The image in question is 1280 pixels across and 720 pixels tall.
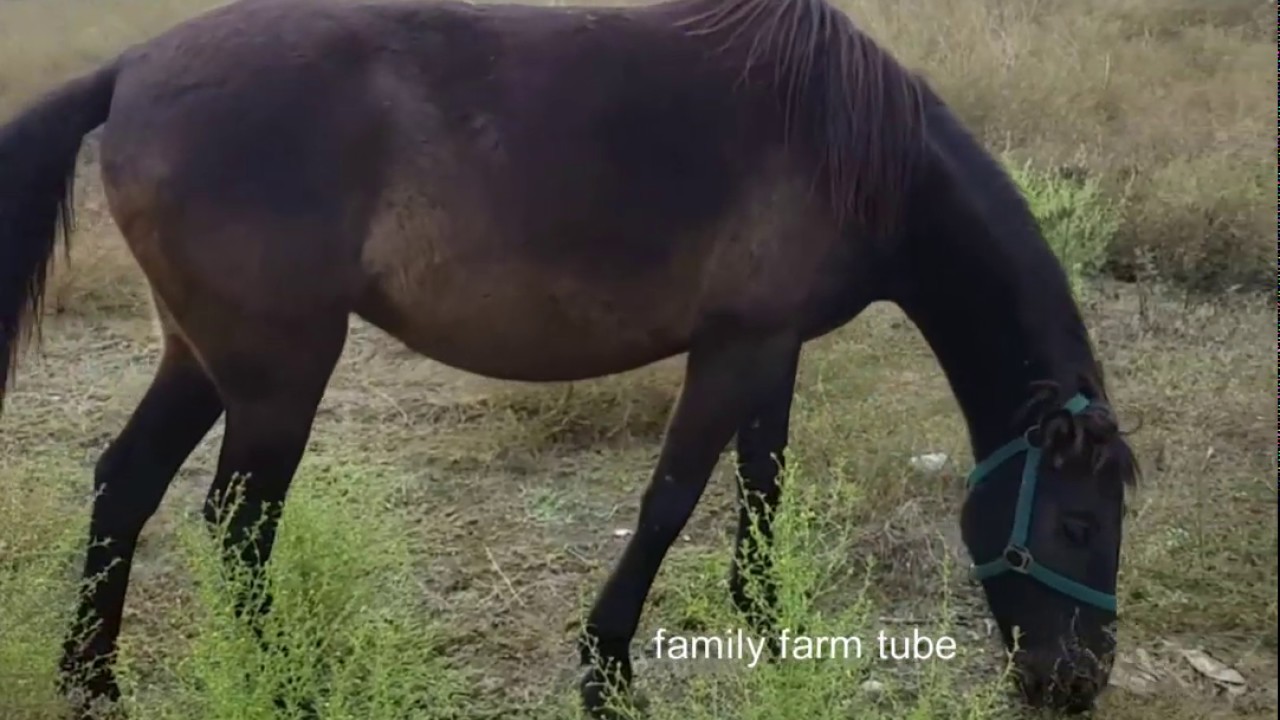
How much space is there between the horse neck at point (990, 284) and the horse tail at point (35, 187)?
181 centimetres

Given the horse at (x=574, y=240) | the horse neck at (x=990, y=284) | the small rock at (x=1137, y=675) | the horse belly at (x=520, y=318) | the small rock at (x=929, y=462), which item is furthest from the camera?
the small rock at (x=929, y=462)

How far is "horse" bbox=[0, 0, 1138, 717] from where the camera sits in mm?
2379

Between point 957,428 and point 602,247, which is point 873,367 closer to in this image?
point 957,428

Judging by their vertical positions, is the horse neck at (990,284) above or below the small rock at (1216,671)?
above

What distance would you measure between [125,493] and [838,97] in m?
1.82

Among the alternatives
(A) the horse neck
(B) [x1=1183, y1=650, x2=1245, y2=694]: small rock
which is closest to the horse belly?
(A) the horse neck

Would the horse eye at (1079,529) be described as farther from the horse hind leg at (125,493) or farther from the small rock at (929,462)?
the horse hind leg at (125,493)

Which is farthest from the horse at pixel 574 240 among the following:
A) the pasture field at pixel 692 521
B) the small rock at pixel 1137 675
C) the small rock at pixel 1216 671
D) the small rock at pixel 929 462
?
the small rock at pixel 929 462

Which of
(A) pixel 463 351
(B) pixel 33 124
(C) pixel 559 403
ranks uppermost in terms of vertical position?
(B) pixel 33 124

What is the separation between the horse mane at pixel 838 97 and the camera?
257 centimetres

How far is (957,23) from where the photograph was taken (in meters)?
8.11

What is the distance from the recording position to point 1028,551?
2.58 metres

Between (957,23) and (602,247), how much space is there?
6.35 metres

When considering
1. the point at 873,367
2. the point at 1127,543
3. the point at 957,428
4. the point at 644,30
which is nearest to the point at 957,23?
the point at 873,367
